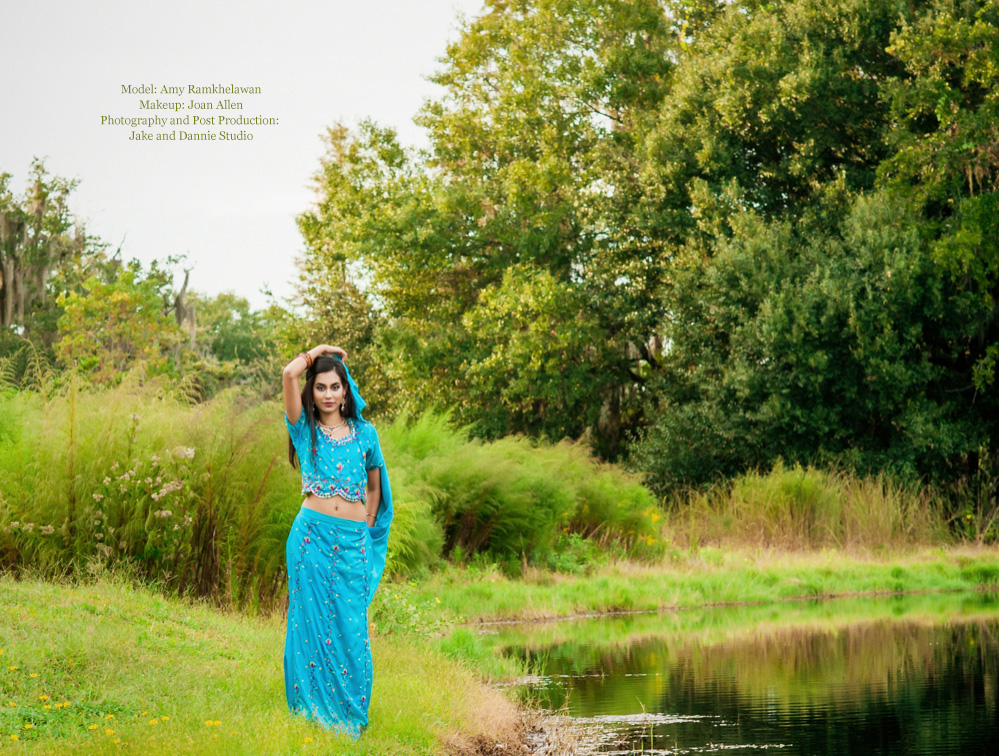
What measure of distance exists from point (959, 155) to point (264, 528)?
1545 centimetres

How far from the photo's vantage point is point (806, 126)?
25.7 metres

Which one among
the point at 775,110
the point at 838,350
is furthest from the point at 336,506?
the point at 775,110

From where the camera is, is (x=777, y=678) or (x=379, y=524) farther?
(x=777, y=678)

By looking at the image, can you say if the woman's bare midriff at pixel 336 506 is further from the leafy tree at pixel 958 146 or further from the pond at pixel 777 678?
the leafy tree at pixel 958 146

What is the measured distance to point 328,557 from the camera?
24.5 feet

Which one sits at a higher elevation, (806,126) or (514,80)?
(514,80)

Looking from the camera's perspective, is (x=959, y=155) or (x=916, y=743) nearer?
(x=916, y=743)

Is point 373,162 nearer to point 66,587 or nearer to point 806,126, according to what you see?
point 806,126

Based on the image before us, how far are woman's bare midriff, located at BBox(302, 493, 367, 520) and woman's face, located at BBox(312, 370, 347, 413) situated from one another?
0.53 meters

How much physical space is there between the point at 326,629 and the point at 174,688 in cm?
141

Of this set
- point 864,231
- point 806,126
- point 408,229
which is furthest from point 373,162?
point 864,231

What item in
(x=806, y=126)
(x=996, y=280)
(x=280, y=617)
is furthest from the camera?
(x=806, y=126)

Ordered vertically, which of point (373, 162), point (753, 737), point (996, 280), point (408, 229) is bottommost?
point (753, 737)

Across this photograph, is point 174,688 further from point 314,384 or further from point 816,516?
point 816,516
